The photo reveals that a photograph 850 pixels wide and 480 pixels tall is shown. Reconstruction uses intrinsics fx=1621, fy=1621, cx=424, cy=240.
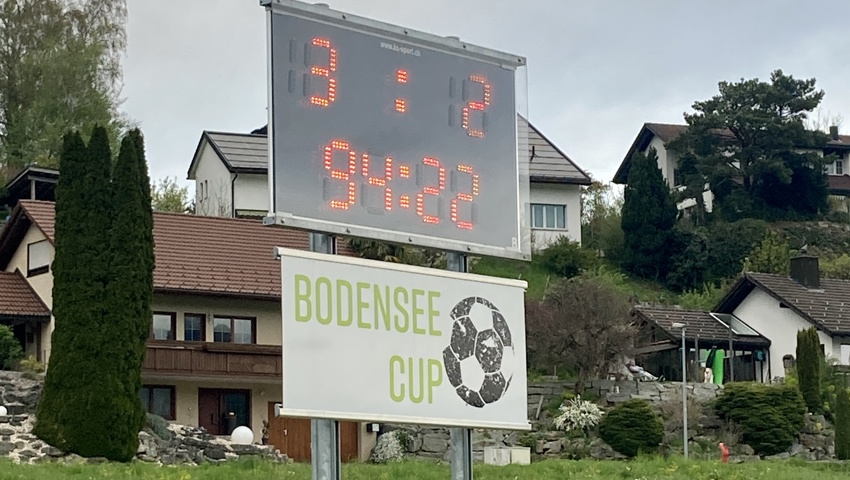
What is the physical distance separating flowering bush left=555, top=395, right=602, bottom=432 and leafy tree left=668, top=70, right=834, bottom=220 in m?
32.5

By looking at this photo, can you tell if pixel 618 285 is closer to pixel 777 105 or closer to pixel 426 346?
pixel 777 105

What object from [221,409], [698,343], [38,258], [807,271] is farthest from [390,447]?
[807,271]

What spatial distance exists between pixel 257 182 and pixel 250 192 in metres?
0.46

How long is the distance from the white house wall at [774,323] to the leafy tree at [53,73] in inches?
985

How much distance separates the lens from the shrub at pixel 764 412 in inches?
1650

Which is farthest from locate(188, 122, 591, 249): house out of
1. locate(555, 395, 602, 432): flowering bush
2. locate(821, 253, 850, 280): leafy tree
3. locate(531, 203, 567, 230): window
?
locate(555, 395, 602, 432): flowering bush

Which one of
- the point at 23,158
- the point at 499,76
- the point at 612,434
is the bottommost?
the point at 612,434

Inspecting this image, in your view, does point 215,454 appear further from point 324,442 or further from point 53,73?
point 53,73

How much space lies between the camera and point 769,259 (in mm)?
65438

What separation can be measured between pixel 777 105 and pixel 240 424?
3904cm

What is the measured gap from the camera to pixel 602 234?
71.2m

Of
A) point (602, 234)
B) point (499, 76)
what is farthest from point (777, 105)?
point (499, 76)

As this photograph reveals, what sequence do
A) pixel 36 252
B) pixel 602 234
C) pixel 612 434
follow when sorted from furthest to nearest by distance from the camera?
pixel 602 234
pixel 36 252
pixel 612 434

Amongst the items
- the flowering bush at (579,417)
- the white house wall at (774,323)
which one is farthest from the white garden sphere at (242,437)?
the white house wall at (774,323)
